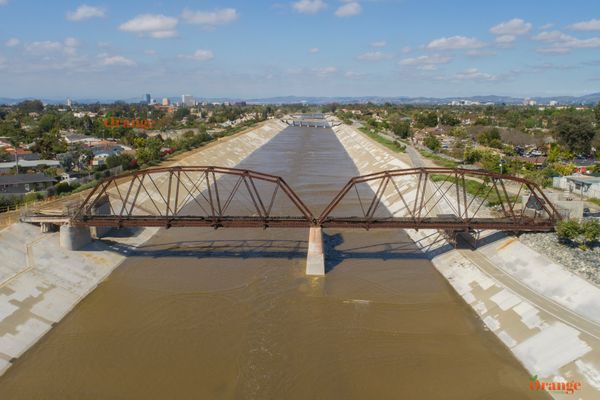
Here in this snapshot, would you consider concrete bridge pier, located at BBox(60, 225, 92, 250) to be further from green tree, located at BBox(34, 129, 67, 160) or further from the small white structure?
green tree, located at BBox(34, 129, 67, 160)

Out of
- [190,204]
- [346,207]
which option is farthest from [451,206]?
[190,204]

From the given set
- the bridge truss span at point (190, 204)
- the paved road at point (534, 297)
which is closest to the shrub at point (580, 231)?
the paved road at point (534, 297)

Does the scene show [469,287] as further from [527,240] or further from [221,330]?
[221,330]

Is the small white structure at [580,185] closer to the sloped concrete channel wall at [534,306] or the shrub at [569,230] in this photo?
the shrub at [569,230]

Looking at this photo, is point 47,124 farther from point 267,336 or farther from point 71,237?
point 267,336

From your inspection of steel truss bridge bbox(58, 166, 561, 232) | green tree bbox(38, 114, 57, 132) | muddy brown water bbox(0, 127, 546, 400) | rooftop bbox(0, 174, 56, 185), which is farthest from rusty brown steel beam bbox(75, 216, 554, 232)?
green tree bbox(38, 114, 57, 132)
